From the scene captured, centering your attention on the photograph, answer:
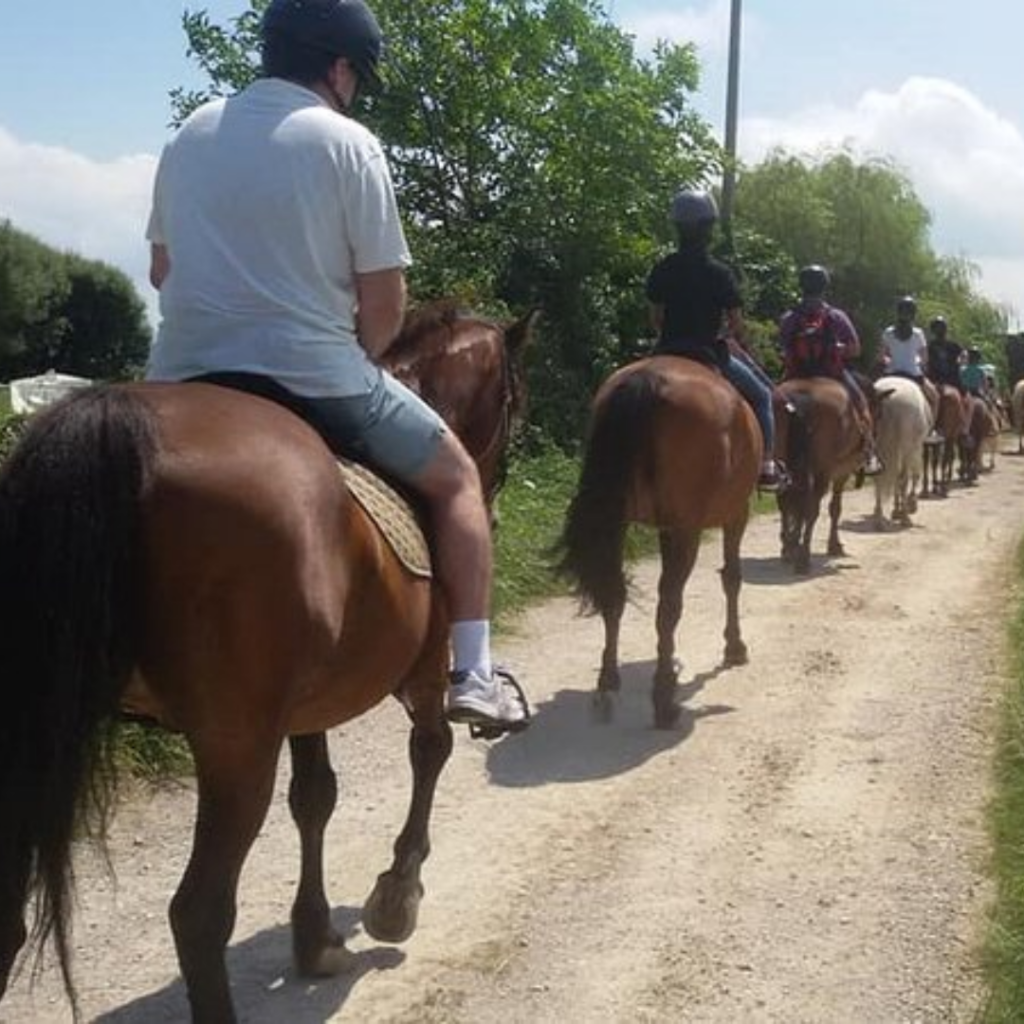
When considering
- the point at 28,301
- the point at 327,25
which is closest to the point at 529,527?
the point at 327,25

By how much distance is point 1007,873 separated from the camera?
18.0 ft

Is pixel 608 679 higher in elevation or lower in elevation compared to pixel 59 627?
lower

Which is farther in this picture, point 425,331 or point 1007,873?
point 1007,873

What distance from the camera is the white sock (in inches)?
174

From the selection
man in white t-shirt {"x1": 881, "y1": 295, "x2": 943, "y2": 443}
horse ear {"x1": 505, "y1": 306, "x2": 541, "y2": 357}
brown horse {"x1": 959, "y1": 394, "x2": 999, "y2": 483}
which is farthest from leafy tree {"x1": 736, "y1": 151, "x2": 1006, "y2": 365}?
horse ear {"x1": 505, "y1": 306, "x2": 541, "y2": 357}

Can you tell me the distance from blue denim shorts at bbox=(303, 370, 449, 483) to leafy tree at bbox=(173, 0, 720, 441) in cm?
1322

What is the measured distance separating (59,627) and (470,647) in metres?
1.47

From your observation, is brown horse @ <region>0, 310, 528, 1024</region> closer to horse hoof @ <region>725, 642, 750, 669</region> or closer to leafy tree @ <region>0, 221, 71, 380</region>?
horse hoof @ <region>725, 642, 750, 669</region>

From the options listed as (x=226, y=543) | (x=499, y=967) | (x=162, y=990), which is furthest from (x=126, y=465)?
(x=499, y=967)

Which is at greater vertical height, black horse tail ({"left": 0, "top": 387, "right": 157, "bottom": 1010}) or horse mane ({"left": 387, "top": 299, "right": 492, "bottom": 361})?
horse mane ({"left": 387, "top": 299, "right": 492, "bottom": 361})

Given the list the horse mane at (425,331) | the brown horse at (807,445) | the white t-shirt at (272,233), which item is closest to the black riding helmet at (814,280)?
the brown horse at (807,445)

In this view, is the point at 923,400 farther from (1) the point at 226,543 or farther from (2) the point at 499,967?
(1) the point at 226,543

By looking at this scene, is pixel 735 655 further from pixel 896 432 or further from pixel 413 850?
pixel 896 432

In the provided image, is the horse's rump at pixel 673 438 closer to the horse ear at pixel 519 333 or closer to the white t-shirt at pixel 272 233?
the horse ear at pixel 519 333
